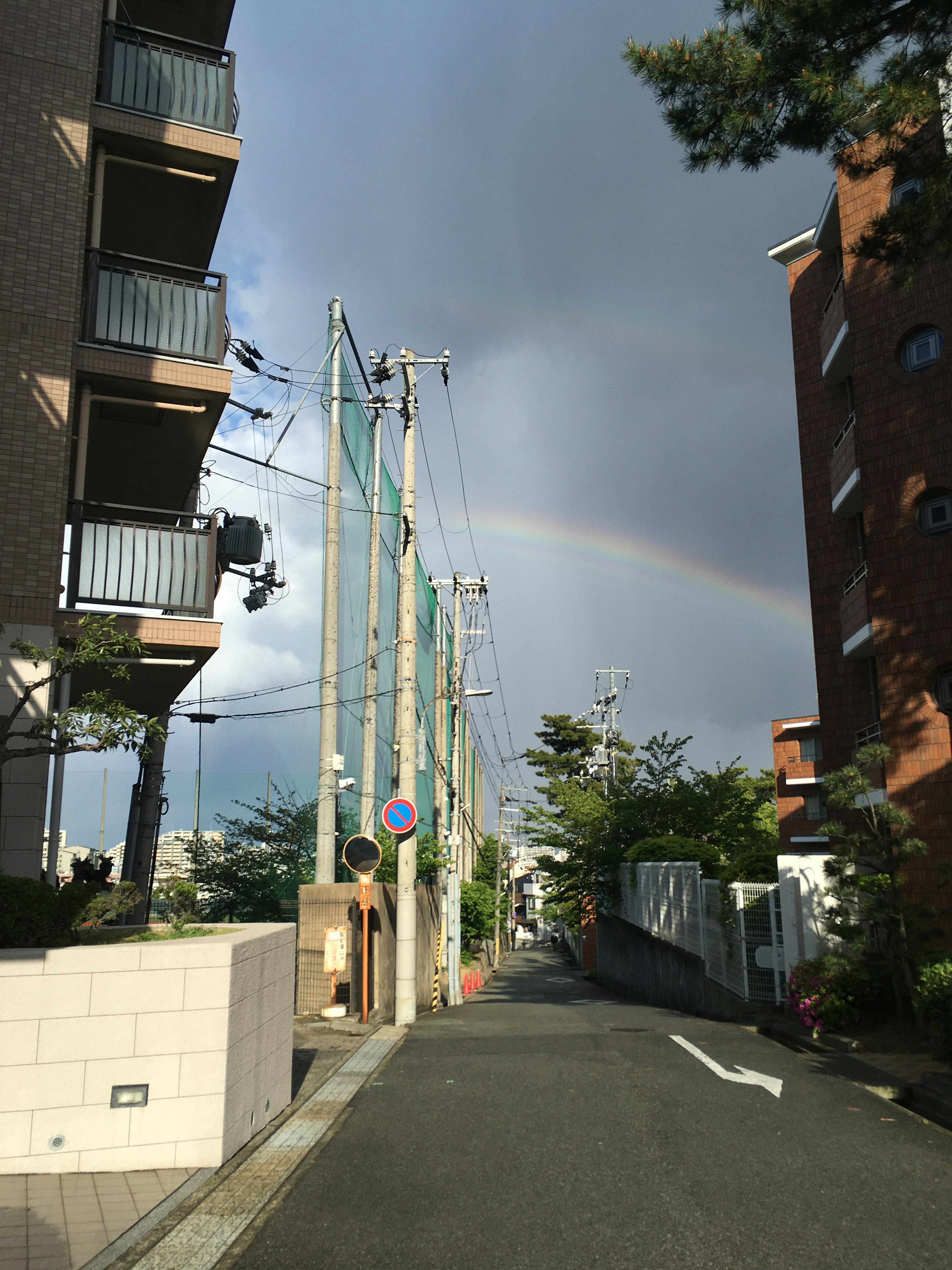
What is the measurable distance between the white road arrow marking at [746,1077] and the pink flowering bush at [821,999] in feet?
8.32

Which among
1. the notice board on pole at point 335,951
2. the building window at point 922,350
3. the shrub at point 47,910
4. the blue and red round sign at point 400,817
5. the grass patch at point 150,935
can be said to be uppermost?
the building window at point 922,350

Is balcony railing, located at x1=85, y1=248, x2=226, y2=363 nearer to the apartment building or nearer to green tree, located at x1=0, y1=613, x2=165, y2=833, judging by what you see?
green tree, located at x1=0, y1=613, x2=165, y2=833

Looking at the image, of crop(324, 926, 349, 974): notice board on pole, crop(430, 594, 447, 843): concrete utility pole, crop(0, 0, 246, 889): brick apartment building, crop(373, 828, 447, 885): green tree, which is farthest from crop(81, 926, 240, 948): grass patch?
crop(430, 594, 447, 843): concrete utility pole

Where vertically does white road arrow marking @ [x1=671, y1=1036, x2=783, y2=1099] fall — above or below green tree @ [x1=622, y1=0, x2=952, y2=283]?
below

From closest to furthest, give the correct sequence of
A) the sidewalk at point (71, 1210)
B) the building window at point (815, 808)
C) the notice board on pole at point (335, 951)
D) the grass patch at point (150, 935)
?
the sidewalk at point (71, 1210) < the grass patch at point (150, 935) < the notice board on pole at point (335, 951) < the building window at point (815, 808)

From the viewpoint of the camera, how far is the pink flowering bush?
12.2 metres

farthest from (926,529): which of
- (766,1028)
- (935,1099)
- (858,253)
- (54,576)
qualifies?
(54,576)

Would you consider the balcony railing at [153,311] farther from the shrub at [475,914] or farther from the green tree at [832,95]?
the shrub at [475,914]

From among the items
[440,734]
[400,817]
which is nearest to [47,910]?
[400,817]

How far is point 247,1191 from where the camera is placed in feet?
19.5

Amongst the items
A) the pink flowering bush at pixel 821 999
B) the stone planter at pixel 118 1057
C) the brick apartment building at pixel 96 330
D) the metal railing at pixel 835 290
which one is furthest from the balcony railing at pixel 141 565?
the metal railing at pixel 835 290

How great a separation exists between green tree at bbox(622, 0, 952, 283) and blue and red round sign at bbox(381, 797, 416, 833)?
32.1 feet

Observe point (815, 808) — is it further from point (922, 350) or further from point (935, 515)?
point (922, 350)

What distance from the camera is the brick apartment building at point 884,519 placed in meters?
15.3
